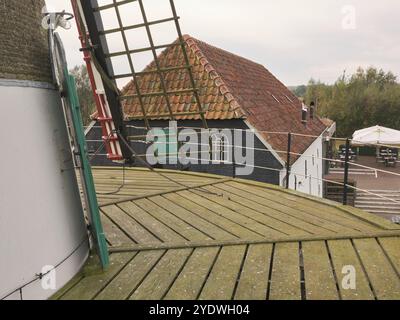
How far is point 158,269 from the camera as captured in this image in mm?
3439

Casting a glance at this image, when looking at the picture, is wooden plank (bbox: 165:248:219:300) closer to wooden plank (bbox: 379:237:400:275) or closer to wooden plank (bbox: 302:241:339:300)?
wooden plank (bbox: 302:241:339:300)

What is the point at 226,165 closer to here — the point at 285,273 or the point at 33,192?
the point at 285,273

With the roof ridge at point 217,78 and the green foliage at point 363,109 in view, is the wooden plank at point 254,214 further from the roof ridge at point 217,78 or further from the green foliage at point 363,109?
the green foliage at point 363,109

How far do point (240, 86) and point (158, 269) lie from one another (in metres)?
11.2

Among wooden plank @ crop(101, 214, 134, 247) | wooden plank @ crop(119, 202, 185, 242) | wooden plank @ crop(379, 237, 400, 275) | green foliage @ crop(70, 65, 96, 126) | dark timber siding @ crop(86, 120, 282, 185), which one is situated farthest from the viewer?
green foliage @ crop(70, 65, 96, 126)

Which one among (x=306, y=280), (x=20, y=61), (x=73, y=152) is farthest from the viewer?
(x=73, y=152)

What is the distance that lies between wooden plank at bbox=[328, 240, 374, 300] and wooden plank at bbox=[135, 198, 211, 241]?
128 centimetres

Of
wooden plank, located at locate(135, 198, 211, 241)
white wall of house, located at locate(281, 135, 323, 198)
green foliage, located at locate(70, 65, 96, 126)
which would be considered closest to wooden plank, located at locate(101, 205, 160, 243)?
wooden plank, located at locate(135, 198, 211, 241)

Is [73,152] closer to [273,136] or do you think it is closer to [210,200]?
[210,200]

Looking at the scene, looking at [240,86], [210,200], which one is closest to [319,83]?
[240,86]

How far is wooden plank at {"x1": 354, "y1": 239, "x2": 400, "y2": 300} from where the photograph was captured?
117 inches

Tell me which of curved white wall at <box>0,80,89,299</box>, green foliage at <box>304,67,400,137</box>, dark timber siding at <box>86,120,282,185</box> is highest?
curved white wall at <box>0,80,89,299</box>

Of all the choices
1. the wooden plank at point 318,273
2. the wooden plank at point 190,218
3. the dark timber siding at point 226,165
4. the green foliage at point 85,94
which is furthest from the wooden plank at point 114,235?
the green foliage at point 85,94
